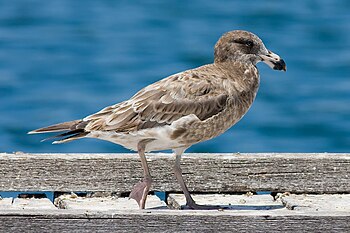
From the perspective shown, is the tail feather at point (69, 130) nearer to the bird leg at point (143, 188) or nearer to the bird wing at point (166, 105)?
the bird wing at point (166, 105)

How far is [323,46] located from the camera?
24.5 metres

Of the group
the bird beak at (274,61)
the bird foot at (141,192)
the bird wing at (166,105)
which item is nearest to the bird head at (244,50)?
the bird beak at (274,61)

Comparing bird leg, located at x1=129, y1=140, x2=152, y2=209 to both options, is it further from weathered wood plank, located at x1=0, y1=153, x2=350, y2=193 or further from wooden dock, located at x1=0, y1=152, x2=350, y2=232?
weathered wood plank, located at x1=0, y1=153, x2=350, y2=193

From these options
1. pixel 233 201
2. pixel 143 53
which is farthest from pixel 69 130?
pixel 143 53

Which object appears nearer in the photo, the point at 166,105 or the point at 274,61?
the point at 166,105

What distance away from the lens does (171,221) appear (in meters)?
5.81

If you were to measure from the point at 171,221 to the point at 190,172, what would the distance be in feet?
5.22

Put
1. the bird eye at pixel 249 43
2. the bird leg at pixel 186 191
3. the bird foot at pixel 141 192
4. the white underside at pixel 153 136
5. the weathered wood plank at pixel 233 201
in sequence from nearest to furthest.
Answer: the bird foot at pixel 141 192 → the bird leg at pixel 186 191 → the weathered wood plank at pixel 233 201 → the white underside at pixel 153 136 → the bird eye at pixel 249 43

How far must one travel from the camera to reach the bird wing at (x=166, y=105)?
23.9 ft

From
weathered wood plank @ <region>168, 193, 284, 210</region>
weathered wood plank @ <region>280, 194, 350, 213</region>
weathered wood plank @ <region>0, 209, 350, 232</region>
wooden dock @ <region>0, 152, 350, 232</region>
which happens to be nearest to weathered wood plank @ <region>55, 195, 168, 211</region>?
wooden dock @ <region>0, 152, 350, 232</region>

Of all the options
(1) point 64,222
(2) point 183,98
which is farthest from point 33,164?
(1) point 64,222

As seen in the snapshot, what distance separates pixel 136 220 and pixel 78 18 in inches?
835

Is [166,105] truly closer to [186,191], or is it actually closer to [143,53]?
[186,191]

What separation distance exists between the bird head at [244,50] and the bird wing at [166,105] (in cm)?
35
